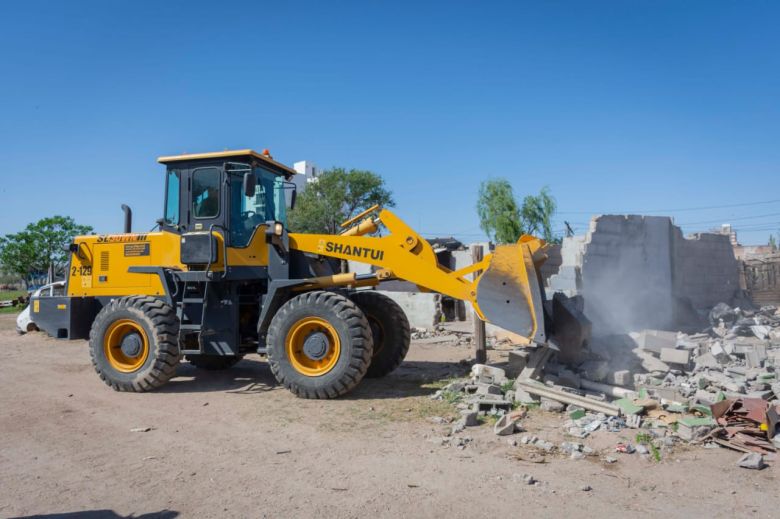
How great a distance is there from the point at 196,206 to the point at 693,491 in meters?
6.60

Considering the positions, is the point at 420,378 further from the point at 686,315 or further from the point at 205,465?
the point at 686,315

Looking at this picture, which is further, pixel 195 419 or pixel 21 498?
pixel 195 419

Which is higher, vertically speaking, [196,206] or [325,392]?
[196,206]

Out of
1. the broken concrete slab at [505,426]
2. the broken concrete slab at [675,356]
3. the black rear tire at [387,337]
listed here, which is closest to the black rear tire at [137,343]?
the black rear tire at [387,337]

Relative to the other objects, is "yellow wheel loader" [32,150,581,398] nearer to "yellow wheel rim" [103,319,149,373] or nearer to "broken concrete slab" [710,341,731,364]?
"yellow wheel rim" [103,319,149,373]

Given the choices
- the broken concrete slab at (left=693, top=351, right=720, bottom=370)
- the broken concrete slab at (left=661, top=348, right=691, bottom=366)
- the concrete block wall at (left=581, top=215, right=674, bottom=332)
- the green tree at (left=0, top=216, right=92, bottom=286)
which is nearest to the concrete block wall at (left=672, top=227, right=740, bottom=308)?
the concrete block wall at (left=581, top=215, right=674, bottom=332)

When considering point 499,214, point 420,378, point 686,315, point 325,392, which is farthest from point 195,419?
point 499,214

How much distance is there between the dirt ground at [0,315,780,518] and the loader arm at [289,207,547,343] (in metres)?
1.20

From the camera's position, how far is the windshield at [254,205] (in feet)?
25.0

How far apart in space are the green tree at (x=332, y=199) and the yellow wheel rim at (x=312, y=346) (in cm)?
3056

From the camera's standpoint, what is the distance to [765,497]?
12.6ft

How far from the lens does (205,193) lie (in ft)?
25.2

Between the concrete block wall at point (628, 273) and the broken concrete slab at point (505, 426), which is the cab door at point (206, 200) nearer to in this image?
the broken concrete slab at point (505, 426)

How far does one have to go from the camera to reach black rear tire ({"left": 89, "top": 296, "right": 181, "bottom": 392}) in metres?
7.28
